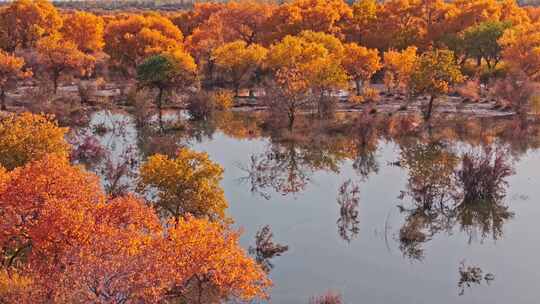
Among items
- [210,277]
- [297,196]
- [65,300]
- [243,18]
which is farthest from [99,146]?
[243,18]

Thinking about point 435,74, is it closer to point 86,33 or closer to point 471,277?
point 471,277

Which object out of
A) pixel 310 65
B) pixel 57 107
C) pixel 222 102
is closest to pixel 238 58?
pixel 222 102

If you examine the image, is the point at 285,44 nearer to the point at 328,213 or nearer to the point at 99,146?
the point at 99,146

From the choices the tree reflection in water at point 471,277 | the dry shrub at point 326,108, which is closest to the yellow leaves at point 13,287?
the tree reflection in water at point 471,277

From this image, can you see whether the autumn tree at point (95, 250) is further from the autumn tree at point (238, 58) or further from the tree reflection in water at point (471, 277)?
the autumn tree at point (238, 58)

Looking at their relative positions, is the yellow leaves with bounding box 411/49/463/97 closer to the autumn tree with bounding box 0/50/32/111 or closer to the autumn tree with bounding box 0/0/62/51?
the autumn tree with bounding box 0/50/32/111

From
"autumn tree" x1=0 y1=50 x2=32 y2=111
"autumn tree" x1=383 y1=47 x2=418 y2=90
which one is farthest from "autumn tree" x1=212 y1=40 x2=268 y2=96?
"autumn tree" x1=0 y1=50 x2=32 y2=111
